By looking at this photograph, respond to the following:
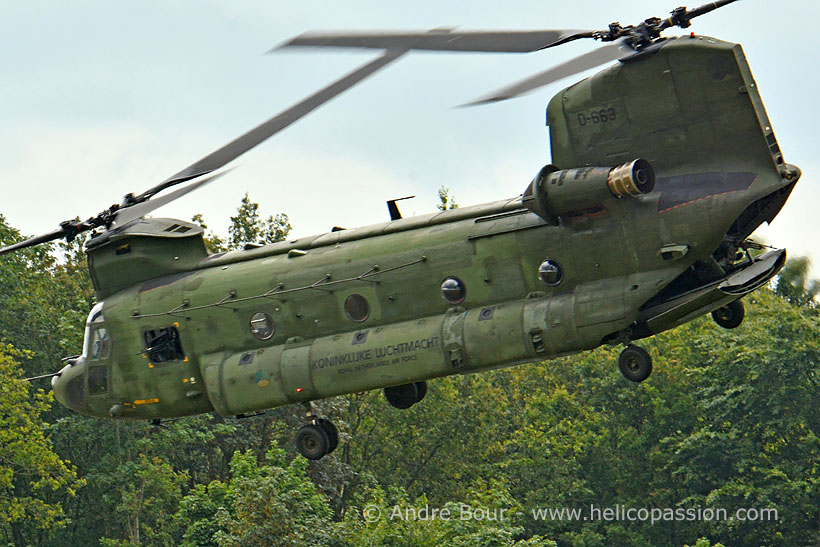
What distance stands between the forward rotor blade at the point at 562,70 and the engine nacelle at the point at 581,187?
1.68 m

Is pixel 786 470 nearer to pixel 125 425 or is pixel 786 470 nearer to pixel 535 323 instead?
pixel 125 425

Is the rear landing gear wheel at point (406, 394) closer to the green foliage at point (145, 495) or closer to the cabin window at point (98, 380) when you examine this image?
the cabin window at point (98, 380)

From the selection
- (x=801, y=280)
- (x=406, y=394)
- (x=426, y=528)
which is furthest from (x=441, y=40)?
(x=801, y=280)

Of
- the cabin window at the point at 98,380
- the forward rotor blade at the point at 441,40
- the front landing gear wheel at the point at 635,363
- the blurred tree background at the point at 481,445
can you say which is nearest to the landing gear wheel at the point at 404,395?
the front landing gear wheel at the point at 635,363

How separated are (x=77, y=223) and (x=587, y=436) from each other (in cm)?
3605

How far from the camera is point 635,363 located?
20.5 meters

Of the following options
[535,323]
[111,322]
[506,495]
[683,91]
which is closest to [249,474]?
[506,495]

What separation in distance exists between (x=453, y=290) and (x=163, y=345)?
20.7 ft

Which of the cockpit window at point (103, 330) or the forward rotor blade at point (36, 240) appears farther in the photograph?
the cockpit window at point (103, 330)

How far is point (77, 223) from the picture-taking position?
25.7 m

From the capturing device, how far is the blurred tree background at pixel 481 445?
4912 centimetres

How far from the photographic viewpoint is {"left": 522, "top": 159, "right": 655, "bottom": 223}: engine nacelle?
780 inches

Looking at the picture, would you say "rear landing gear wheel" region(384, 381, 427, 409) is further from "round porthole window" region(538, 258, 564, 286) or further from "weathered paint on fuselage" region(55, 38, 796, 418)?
"round porthole window" region(538, 258, 564, 286)

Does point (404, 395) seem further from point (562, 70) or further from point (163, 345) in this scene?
point (562, 70)
